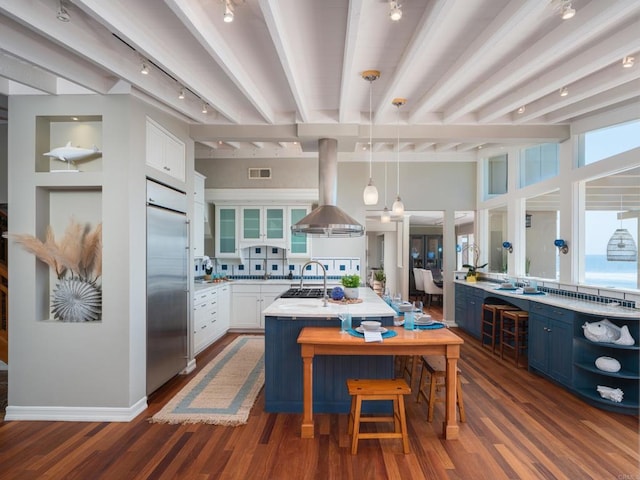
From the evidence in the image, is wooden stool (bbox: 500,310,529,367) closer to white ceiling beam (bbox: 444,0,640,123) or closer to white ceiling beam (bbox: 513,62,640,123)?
white ceiling beam (bbox: 513,62,640,123)

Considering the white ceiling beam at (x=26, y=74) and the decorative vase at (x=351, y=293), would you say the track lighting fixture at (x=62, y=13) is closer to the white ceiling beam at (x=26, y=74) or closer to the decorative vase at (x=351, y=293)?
the white ceiling beam at (x=26, y=74)

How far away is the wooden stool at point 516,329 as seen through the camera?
443 cm

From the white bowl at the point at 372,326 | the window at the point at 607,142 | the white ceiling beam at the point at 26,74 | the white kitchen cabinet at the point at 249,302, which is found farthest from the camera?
the white kitchen cabinet at the point at 249,302

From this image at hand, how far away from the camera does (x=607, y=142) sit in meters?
3.83

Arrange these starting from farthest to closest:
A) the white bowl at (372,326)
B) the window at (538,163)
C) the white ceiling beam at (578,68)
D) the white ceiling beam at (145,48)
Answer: the window at (538,163) < the white bowl at (372,326) < the white ceiling beam at (578,68) < the white ceiling beam at (145,48)

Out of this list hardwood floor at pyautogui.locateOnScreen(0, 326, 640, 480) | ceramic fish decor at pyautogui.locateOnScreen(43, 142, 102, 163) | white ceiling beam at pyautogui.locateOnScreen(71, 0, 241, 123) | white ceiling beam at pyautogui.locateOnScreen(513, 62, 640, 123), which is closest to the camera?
white ceiling beam at pyautogui.locateOnScreen(71, 0, 241, 123)

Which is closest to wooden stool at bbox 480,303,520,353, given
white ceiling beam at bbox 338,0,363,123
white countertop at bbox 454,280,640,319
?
white countertop at bbox 454,280,640,319

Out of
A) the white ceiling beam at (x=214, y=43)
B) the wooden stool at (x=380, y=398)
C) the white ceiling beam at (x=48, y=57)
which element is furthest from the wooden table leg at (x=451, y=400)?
the white ceiling beam at (x=48, y=57)

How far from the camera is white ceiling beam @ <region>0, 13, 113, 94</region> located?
2.39m

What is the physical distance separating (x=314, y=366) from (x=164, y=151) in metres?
2.65

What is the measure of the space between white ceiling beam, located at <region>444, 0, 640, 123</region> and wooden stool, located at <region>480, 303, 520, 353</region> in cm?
291

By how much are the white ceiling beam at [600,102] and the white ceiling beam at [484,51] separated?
135 centimetres

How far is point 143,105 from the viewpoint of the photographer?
328 centimetres

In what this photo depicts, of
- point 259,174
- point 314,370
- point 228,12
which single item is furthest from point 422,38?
point 259,174
